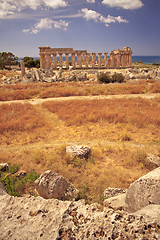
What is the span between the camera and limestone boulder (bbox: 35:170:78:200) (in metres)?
4.15

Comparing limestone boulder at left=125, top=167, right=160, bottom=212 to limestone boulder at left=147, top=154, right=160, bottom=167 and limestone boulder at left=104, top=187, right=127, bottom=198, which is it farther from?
limestone boulder at left=147, top=154, right=160, bottom=167

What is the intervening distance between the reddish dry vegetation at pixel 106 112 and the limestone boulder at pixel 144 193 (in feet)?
22.3

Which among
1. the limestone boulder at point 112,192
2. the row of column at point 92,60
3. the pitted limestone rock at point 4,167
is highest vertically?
the row of column at point 92,60

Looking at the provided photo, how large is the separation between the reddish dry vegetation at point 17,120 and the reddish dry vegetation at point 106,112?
1.84 metres

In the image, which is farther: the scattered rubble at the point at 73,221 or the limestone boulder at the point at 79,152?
the limestone boulder at the point at 79,152

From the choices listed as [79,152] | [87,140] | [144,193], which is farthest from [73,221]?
[87,140]

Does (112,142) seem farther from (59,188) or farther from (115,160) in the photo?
(59,188)

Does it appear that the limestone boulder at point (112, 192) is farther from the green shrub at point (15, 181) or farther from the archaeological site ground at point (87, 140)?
the green shrub at point (15, 181)

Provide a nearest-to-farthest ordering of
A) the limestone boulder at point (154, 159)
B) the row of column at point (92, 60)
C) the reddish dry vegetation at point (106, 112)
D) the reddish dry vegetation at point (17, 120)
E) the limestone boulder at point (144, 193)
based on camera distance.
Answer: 1. the limestone boulder at point (144, 193)
2. the limestone boulder at point (154, 159)
3. the reddish dry vegetation at point (17, 120)
4. the reddish dry vegetation at point (106, 112)
5. the row of column at point (92, 60)

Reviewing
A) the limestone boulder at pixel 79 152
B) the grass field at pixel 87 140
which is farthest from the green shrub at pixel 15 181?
the limestone boulder at pixel 79 152

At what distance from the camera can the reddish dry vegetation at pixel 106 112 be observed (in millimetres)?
10086

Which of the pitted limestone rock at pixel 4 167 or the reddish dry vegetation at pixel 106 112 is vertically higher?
the reddish dry vegetation at pixel 106 112

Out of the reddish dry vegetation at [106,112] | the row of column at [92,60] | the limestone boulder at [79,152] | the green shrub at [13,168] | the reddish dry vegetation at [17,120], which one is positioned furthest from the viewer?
the row of column at [92,60]

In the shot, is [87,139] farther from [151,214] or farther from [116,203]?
[151,214]
